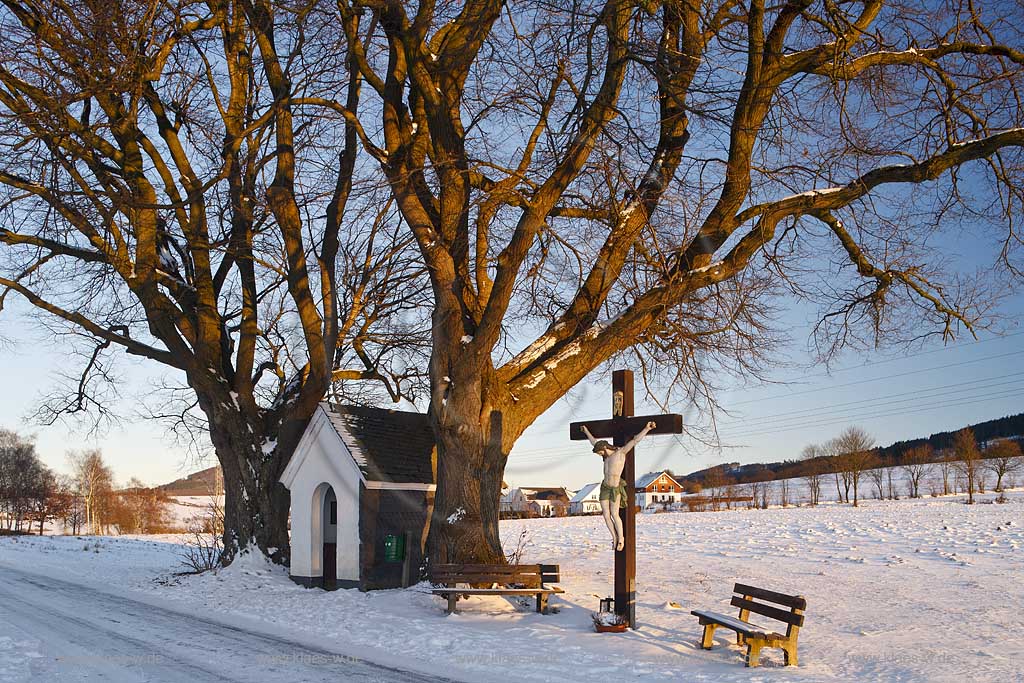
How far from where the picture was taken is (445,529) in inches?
513

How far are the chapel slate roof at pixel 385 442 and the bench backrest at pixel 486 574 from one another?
356 cm

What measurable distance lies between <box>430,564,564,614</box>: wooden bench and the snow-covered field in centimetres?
31

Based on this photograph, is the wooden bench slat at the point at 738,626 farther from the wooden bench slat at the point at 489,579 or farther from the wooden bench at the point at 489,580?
the wooden bench slat at the point at 489,579

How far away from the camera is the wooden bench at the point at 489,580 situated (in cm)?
1202

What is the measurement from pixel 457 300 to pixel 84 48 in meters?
6.58

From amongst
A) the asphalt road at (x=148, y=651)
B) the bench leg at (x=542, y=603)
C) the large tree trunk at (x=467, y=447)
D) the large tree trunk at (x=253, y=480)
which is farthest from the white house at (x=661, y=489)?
the asphalt road at (x=148, y=651)

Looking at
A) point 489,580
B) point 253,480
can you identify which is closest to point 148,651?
point 489,580

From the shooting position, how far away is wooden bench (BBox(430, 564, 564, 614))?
12.0 m

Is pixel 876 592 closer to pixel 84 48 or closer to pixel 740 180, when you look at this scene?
pixel 740 180

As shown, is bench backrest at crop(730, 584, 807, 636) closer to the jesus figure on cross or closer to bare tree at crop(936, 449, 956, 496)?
the jesus figure on cross

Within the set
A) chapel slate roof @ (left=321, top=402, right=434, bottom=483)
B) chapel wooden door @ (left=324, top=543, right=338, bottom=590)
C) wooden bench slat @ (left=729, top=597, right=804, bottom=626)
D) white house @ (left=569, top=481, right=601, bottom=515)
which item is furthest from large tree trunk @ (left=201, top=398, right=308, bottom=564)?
white house @ (left=569, top=481, right=601, bottom=515)

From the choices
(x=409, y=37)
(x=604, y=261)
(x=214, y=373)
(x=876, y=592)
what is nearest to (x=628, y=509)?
(x=604, y=261)

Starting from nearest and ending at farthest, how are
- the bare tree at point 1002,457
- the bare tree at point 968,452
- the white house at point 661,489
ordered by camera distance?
the bare tree at point 968,452 < the bare tree at point 1002,457 < the white house at point 661,489

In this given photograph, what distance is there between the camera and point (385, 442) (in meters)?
16.6
